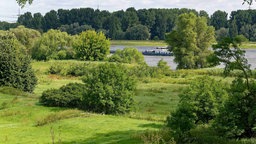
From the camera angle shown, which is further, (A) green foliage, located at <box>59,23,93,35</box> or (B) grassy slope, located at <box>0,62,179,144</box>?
(A) green foliage, located at <box>59,23,93,35</box>

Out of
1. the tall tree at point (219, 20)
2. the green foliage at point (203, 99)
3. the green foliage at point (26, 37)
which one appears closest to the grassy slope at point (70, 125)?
the green foliage at point (203, 99)

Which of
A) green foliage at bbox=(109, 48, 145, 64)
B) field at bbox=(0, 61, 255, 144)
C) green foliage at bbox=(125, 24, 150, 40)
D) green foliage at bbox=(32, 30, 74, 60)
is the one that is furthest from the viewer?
green foliage at bbox=(125, 24, 150, 40)

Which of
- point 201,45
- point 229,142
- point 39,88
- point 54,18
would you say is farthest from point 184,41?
point 54,18

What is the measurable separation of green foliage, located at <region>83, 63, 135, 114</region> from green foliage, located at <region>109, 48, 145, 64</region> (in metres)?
51.1

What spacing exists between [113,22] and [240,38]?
499 feet

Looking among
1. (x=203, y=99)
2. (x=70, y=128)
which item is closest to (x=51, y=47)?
(x=70, y=128)

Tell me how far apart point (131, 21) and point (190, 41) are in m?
102

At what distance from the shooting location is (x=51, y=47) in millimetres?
85375

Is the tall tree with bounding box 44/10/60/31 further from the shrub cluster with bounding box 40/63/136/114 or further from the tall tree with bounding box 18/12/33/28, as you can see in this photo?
the shrub cluster with bounding box 40/63/136/114

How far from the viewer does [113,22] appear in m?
165

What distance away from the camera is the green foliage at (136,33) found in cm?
15850

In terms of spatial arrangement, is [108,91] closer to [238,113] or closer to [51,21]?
[238,113]

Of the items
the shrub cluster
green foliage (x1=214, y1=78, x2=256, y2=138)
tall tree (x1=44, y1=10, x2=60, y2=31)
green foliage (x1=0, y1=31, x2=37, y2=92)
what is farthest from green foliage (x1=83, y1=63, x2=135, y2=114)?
tall tree (x1=44, y1=10, x2=60, y2=31)

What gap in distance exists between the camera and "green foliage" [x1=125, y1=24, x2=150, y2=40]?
520 ft
